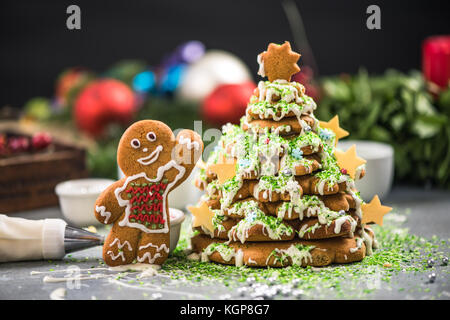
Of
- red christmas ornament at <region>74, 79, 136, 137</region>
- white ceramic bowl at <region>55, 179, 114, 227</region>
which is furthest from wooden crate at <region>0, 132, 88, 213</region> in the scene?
red christmas ornament at <region>74, 79, 136, 137</region>

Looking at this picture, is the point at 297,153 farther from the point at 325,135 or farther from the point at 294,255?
the point at 294,255

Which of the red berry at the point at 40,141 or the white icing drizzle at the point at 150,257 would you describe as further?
the red berry at the point at 40,141

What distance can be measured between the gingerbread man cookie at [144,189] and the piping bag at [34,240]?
0.20 metres

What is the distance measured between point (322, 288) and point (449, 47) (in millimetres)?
2095

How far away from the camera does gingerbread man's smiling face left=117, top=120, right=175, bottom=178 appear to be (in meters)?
2.13

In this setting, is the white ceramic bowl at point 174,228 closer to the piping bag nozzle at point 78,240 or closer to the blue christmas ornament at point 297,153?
the piping bag nozzle at point 78,240

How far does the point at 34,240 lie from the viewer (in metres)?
2.27

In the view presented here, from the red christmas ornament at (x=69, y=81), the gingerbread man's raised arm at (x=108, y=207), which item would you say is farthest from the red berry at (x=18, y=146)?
the red christmas ornament at (x=69, y=81)

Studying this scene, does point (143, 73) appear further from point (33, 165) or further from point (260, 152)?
point (260, 152)

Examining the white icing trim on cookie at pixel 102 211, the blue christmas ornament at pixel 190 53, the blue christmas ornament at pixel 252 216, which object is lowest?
the blue christmas ornament at pixel 252 216

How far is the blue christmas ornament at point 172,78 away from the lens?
13.4ft

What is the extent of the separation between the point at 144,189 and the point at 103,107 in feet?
5.75

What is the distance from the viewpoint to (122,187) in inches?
84.2

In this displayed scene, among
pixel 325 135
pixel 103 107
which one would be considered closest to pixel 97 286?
pixel 325 135
